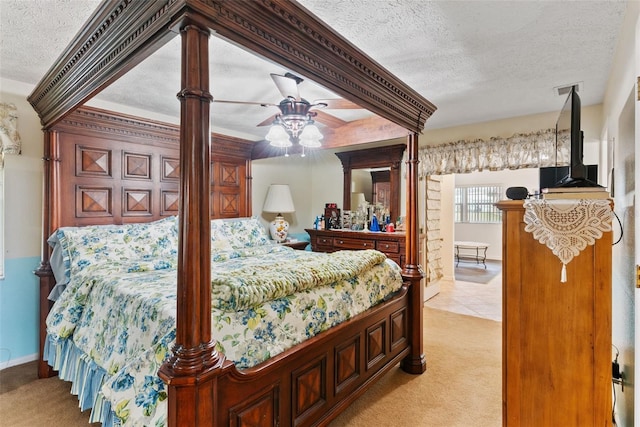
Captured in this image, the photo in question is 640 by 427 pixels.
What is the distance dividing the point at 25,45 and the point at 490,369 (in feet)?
13.4

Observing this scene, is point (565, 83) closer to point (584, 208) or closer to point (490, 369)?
point (584, 208)

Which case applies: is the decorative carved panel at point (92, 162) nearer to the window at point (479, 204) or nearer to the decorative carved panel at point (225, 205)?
the decorative carved panel at point (225, 205)

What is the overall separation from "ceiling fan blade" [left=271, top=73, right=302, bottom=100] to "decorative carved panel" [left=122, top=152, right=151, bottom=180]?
1804mm

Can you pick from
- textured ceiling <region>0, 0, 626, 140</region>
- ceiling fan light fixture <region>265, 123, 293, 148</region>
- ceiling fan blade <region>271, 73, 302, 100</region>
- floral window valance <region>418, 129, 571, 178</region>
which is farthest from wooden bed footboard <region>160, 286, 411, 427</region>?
floral window valance <region>418, 129, 571, 178</region>

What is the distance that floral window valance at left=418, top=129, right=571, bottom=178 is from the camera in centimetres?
330

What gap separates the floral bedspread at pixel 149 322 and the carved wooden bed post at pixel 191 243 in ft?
0.76

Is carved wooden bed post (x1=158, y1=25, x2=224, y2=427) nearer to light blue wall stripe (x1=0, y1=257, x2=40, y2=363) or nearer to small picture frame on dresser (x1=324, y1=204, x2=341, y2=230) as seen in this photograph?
light blue wall stripe (x1=0, y1=257, x2=40, y2=363)

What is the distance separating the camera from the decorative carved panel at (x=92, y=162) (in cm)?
276

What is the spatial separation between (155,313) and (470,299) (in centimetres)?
439

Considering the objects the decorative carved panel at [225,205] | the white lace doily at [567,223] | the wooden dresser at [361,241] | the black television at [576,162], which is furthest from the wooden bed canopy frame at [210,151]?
the decorative carved panel at [225,205]

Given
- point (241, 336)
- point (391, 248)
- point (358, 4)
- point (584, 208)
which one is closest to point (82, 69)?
point (358, 4)

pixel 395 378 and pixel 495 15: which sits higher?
pixel 495 15

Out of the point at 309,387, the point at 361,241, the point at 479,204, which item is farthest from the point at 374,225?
the point at 479,204

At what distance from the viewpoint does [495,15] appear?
1.70m
